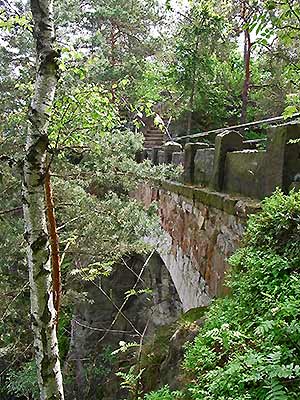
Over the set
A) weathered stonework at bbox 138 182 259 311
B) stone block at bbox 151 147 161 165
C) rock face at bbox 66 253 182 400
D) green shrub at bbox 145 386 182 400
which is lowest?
rock face at bbox 66 253 182 400

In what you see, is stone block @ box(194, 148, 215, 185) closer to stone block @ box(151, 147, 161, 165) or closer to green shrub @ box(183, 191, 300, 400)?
green shrub @ box(183, 191, 300, 400)

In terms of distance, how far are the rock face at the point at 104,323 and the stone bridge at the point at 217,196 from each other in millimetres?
3603

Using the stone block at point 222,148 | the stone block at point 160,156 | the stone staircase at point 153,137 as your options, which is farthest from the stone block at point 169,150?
the stone staircase at point 153,137

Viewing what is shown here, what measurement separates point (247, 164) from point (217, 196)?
44 centimetres

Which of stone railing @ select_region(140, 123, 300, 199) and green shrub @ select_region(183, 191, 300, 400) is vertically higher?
stone railing @ select_region(140, 123, 300, 199)

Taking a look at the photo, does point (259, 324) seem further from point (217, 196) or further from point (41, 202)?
point (217, 196)

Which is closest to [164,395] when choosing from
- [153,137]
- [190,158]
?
[190,158]

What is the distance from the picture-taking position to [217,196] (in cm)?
396

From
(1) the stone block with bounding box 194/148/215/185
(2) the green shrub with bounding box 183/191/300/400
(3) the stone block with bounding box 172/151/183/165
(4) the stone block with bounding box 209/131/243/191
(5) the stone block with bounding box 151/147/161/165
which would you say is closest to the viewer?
(2) the green shrub with bounding box 183/191/300/400

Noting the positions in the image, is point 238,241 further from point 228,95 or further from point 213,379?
point 228,95

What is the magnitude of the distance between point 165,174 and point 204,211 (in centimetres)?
220

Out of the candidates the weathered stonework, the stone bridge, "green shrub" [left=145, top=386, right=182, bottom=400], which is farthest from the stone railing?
"green shrub" [left=145, top=386, right=182, bottom=400]

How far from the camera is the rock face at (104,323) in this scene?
988 cm

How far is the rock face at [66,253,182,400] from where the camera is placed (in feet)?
32.4
